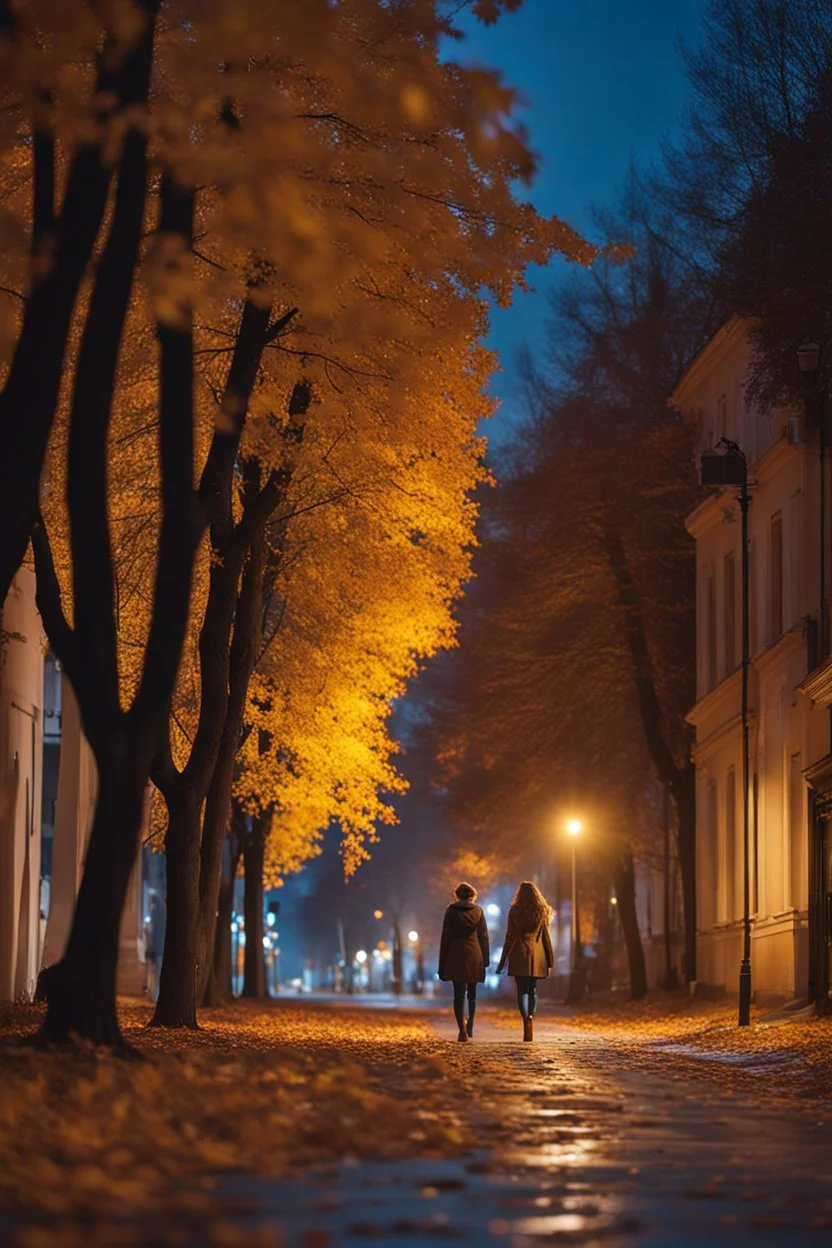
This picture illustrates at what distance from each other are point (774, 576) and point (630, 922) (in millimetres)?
14993

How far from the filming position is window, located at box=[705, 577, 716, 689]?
146ft

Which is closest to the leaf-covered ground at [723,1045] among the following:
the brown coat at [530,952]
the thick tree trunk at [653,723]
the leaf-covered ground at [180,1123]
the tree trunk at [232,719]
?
the brown coat at [530,952]

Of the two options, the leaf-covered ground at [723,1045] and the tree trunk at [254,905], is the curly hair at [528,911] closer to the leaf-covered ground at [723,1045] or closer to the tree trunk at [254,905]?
the leaf-covered ground at [723,1045]

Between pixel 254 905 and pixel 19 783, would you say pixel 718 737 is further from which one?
pixel 19 783

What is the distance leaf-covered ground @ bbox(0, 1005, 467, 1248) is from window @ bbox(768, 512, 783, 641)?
23240mm

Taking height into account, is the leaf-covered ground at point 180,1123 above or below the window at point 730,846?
below

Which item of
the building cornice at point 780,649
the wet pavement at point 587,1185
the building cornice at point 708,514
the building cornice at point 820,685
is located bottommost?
the wet pavement at point 587,1185

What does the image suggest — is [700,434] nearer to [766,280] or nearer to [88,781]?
[88,781]

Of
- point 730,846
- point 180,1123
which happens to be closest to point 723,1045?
point 730,846

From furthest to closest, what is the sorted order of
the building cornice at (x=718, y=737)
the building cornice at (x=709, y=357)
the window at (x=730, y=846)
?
1. the window at (x=730, y=846)
2. the building cornice at (x=718, y=737)
3. the building cornice at (x=709, y=357)

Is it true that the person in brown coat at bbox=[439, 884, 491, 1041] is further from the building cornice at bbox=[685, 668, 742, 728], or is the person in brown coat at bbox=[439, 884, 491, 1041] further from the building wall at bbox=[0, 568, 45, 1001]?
the building cornice at bbox=[685, 668, 742, 728]

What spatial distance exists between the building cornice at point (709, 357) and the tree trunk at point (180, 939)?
17.4m

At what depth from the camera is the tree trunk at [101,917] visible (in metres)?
13.6

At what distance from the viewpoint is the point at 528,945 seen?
1019 inches
